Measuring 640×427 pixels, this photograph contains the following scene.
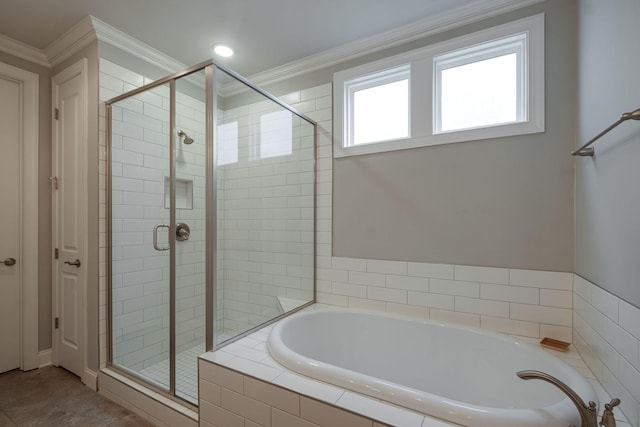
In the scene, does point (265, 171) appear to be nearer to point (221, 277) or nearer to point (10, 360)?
point (221, 277)

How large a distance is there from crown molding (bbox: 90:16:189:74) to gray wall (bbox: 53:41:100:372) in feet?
0.34

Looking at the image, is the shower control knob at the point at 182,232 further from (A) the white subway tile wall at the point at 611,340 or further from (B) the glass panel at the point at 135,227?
(A) the white subway tile wall at the point at 611,340

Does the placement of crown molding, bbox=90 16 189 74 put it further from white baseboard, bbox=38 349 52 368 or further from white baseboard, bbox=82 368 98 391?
white baseboard, bbox=38 349 52 368

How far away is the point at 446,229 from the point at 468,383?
93 cm

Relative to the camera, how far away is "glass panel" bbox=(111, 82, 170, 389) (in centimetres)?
203

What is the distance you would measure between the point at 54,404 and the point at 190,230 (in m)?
1.52

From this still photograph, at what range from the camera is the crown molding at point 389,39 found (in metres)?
1.79

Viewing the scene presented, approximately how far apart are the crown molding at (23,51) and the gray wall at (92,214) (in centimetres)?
53

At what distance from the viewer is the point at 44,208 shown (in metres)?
2.35

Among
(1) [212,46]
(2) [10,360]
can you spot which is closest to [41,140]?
(1) [212,46]

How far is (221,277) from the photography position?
1.74m

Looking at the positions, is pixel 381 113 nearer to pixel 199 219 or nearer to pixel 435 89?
pixel 435 89

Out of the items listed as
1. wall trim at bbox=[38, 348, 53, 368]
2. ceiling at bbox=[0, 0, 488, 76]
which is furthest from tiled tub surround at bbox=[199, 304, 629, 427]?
ceiling at bbox=[0, 0, 488, 76]

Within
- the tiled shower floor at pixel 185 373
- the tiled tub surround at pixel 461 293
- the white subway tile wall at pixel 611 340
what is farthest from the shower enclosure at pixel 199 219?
the white subway tile wall at pixel 611 340
